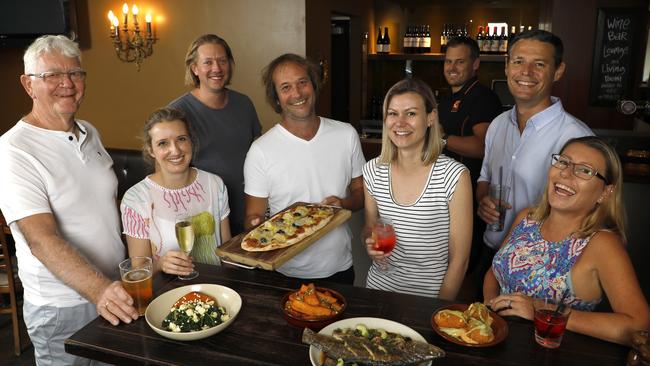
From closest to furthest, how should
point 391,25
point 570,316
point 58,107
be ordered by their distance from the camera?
point 570,316 < point 58,107 < point 391,25

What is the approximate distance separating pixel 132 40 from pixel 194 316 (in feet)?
14.3

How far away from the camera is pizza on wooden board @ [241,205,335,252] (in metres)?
1.94

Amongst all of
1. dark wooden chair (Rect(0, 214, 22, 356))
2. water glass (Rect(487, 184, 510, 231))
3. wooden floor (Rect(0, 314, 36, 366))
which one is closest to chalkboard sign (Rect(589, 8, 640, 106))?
water glass (Rect(487, 184, 510, 231))

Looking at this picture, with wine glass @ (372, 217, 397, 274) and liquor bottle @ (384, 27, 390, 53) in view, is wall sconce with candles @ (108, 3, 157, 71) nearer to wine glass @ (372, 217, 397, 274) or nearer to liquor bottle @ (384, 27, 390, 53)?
liquor bottle @ (384, 27, 390, 53)

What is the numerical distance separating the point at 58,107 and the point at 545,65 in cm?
211

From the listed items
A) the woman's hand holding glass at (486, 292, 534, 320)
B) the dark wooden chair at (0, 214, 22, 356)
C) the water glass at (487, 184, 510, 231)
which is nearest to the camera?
the woman's hand holding glass at (486, 292, 534, 320)

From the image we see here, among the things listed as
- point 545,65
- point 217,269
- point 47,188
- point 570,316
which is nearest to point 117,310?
point 217,269

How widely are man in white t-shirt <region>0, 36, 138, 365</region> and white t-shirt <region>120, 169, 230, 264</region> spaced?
0.43ft

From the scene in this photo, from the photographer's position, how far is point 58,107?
1.92 m

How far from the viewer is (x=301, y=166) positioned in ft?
7.37

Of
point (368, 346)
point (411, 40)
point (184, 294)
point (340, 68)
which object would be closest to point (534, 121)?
point (368, 346)

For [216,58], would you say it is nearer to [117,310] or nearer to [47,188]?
[47,188]

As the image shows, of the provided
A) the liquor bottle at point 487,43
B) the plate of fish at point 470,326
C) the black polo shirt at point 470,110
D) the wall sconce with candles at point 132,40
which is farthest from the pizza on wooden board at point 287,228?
the liquor bottle at point 487,43

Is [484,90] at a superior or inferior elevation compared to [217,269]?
superior
